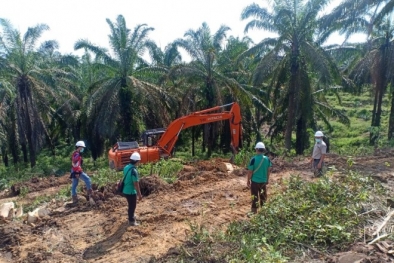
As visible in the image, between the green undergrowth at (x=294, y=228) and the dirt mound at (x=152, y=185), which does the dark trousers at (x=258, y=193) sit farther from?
the dirt mound at (x=152, y=185)

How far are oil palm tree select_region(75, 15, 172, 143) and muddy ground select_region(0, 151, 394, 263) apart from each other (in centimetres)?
818

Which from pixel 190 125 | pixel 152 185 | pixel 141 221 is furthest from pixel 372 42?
pixel 141 221

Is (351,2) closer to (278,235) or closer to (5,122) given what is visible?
(278,235)

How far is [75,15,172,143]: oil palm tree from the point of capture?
19.7 m

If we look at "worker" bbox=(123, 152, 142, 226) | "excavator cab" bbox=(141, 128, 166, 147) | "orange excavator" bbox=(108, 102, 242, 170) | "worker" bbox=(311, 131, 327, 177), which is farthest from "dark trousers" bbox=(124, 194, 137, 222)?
"excavator cab" bbox=(141, 128, 166, 147)

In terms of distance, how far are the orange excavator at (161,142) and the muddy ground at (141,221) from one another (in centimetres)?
219

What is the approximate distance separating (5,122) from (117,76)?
7.02 m

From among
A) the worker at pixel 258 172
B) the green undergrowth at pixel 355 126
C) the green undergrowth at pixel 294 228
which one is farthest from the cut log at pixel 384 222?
the green undergrowth at pixel 355 126

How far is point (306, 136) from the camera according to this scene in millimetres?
23625

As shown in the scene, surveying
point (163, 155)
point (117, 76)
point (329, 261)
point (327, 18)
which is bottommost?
point (329, 261)

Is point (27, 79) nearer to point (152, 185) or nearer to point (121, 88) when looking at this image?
point (121, 88)

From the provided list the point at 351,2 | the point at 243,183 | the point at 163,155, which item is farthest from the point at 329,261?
the point at 351,2

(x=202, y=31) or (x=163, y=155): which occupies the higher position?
(x=202, y=31)

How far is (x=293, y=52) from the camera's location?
18.9 metres
